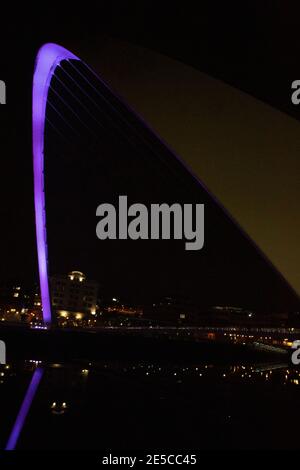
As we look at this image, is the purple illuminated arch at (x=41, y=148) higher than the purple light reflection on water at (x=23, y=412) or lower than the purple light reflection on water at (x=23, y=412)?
higher

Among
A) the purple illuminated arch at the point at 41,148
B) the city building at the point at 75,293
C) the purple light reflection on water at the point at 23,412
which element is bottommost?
the purple light reflection on water at the point at 23,412

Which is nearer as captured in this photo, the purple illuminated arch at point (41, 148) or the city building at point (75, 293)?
the purple illuminated arch at point (41, 148)

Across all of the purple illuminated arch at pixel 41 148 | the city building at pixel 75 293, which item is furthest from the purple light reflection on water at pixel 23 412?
the city building at pixel 75 293

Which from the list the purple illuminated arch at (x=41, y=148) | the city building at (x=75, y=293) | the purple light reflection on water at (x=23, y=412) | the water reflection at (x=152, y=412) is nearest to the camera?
the purple light reflection on water at (x=23, y=412)

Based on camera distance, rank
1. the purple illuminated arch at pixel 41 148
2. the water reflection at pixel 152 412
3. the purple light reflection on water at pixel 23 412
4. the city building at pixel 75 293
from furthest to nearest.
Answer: the city building at pixel 75 293, the purple illuminated arch at pixel 41 148, the water reflection at pixel 152 412, the purple light reflection on water at pixel 23 412

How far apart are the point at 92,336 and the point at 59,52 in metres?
8.87

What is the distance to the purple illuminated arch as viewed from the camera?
13828mm

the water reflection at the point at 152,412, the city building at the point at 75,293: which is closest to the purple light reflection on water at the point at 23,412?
the water reflection at the point at 152,412

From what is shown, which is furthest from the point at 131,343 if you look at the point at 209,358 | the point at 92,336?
the point at 209,358

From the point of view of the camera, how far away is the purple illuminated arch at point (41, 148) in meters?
13.8

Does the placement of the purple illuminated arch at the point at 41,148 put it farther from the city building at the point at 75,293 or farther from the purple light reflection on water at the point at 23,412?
the city building at the point at 75,293

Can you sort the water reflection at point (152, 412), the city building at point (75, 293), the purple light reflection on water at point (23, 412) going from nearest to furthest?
the purple light reflection on water at point (23, 412)
the water reflection at point (152, 412)
the city building at point (75, 293)
